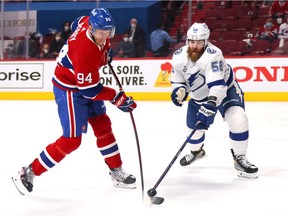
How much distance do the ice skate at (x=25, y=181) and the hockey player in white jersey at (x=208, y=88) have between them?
104cm

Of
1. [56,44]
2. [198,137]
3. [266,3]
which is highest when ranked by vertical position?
[266,3]

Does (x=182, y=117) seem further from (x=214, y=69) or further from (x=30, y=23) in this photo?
(x=30, y=23)

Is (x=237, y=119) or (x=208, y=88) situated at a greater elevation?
(x=208, y=88)

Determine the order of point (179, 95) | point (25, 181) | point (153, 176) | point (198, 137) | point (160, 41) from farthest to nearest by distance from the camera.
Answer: point (160, 41) → point (198, 137) → point (153, 176) → point (179, 95) → point (25, 181)

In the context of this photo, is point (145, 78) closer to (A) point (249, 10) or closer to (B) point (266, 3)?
(A) point (249, 10)

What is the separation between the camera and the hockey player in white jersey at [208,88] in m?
3.25

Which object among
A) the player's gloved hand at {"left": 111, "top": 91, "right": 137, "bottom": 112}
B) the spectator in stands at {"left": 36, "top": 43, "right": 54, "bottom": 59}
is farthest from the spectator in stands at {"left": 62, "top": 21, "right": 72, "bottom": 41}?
the player's gloved hand at {"left": 111, "top": 91, "right": 137, "bottom": 112}

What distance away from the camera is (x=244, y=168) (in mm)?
3486

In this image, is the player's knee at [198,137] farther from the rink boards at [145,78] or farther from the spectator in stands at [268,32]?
the spectator in stands at [268,32]

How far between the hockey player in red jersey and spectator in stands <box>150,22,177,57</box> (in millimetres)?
5206

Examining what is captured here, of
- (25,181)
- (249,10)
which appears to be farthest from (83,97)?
(249,10)

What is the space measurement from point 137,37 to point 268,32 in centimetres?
210

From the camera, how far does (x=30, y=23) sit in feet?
30.6

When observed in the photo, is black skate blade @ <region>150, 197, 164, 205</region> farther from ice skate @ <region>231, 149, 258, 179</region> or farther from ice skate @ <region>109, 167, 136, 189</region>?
ice skate @ <region>231, 149, 258, 179</region>
